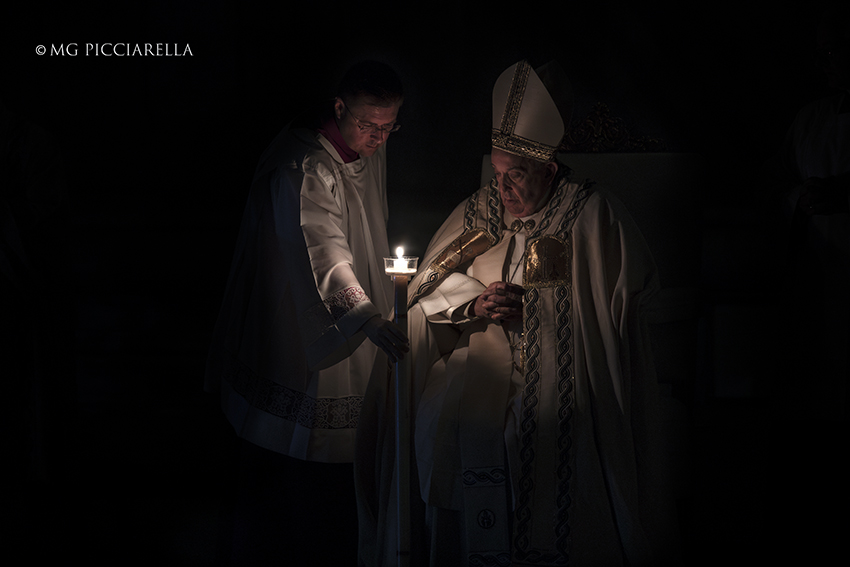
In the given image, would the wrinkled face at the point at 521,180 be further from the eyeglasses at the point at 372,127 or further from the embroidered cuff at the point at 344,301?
the embroidered cuff at the point at 344,301

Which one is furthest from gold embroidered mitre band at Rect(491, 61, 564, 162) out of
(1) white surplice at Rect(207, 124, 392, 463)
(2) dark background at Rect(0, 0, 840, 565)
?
(1) white surplice at Rect(207, 124, 392, 463)

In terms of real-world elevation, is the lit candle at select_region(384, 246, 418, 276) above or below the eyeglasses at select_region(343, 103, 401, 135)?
below

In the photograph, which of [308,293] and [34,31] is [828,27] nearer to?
[308,293]

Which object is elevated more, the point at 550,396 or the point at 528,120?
the point at 528,120

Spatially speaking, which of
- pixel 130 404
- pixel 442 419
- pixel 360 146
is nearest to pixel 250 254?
pixel 360 146

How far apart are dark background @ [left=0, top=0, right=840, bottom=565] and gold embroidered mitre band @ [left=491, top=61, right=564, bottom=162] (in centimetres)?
57

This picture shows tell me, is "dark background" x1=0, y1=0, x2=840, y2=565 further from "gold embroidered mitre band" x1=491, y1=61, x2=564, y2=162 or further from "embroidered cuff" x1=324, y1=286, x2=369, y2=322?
"embroidered cuff" x1=324, y1=286, x2=369, y2=322

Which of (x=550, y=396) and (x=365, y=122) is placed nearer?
(x=550, y=396)

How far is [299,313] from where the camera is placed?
8.79 ft

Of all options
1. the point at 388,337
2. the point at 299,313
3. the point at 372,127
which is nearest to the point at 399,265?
the point at 388,337

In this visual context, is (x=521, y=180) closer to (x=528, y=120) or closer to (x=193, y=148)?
(x=528, y=120)

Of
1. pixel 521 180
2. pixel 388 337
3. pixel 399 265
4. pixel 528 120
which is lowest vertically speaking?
pixel 388 337

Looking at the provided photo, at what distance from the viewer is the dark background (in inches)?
118

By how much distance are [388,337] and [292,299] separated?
70 cm
